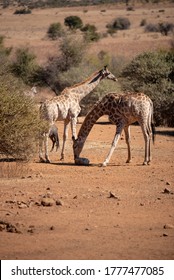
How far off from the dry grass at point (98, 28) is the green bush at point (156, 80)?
17549mm

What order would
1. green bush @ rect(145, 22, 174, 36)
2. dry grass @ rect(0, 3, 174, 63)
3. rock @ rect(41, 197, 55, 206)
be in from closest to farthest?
rock @ rect(41, 197, 55, 206)
dry grass @ rect(0, 3, 174, 63)
green bush @ rect(145, 22, 174, 36)

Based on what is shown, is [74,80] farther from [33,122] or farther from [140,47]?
[140,47]

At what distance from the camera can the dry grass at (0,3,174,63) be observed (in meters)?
52.9

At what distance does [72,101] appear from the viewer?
17.2 metres

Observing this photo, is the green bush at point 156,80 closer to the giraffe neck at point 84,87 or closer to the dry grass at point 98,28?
the giraffe neck at point 84,87

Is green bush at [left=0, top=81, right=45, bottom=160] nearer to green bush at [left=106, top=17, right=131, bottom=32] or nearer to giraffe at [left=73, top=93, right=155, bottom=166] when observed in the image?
giraffe at [left=73, top=93, right=155, bottom=166]

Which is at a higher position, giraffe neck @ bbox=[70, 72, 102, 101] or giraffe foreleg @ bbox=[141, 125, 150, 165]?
giraffe neck @ bbox=[70, 72, 102, 101]

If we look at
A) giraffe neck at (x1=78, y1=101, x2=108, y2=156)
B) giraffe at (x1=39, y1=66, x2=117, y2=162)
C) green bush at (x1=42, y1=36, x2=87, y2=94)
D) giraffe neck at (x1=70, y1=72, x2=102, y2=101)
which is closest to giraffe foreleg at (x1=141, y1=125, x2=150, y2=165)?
giraffe neck at (x1=78, y1=101, x2=108, y2=156)

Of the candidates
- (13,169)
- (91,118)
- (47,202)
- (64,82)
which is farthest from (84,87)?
(64,82)

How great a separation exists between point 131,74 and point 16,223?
16.9 meters

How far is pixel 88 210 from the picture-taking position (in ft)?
37.2

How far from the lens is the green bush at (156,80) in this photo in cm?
2364

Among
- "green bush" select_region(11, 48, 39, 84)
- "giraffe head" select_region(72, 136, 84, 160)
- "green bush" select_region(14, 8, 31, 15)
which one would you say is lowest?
"green bush" select_region(14, 8, 31, 15)

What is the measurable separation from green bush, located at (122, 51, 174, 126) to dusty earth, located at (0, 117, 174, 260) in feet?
22.2
